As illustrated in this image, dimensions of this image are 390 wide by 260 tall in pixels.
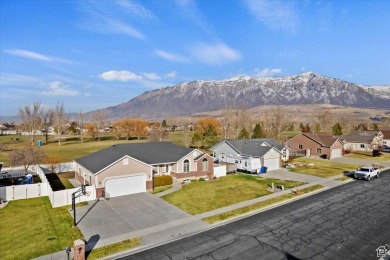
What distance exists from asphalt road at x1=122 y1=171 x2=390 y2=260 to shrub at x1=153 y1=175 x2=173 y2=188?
14.0 meters

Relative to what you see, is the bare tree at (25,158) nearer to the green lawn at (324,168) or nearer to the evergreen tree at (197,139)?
the green lawn at (324,168)

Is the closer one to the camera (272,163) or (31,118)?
(272,163)

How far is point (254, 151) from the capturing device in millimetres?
48594

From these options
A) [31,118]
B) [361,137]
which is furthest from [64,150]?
[361,137]

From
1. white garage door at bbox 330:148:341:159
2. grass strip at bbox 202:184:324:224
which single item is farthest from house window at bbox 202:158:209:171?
white garage door at bbox 330:148:341:159

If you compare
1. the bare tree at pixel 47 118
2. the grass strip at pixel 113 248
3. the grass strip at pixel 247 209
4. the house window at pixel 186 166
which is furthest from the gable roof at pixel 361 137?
the bare tree at pixel 47 118

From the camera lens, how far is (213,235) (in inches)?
834

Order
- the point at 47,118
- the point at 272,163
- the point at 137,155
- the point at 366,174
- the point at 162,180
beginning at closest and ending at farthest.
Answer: the point at 162,180 < the point at 137,155 < the point at 366,174 < the point at 272,163 < the point at 47,118

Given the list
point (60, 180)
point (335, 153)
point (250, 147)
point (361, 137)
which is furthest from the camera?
point (361, 137)

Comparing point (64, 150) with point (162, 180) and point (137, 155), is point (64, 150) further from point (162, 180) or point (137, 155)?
point (162, 180)

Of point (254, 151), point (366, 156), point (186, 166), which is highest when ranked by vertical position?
point (254, 151)

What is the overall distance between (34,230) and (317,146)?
2300 inches

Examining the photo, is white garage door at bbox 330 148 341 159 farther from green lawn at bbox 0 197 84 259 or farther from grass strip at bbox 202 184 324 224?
green lawn at bbox 0 197 84 259

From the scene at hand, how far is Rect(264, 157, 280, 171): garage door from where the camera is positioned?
47491 mm
